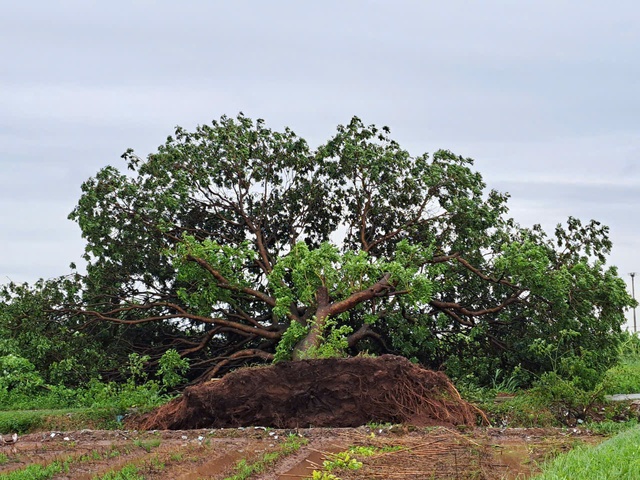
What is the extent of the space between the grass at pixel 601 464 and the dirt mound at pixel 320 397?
423 centimetres

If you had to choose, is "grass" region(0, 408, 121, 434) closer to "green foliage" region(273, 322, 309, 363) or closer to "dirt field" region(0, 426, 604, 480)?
"dirt field" region(0, 426, 604, 480)

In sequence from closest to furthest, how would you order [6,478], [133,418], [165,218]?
[6,478], [133,418], [165,218]

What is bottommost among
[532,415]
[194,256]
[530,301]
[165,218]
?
[532,415]

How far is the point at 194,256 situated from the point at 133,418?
341 cm

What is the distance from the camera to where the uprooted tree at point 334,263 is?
1573cm

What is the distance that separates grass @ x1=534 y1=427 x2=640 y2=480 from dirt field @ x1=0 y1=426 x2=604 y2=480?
18.0 inches

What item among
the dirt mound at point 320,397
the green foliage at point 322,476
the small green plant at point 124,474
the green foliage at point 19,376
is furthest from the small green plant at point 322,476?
the green foliage at point 19,376

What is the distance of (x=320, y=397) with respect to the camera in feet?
41.4

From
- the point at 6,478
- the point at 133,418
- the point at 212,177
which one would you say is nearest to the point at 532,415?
the point at 133,418

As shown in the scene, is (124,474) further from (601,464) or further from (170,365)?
(170,365)

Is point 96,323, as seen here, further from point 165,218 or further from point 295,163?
point 295,163

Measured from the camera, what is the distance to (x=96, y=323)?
17.5m

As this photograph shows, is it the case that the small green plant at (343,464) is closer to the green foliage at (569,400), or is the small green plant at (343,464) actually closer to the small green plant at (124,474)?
the small green plant at (124,474)

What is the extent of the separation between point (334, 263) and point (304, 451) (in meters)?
6.47
